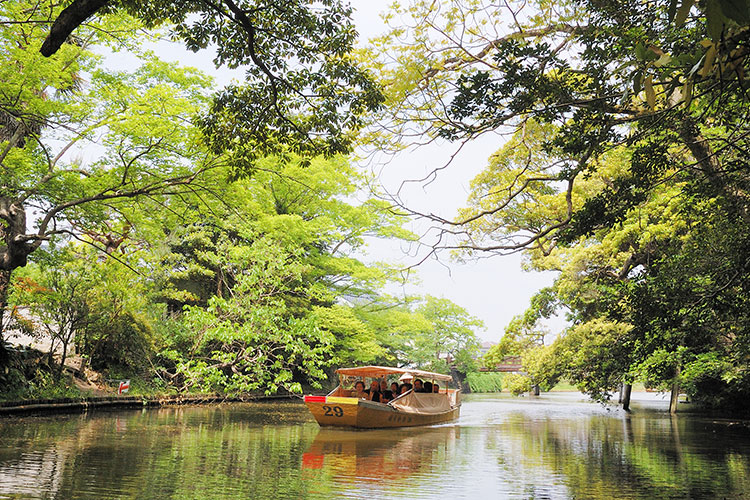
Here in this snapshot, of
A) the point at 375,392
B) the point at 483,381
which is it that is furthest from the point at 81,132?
the point at 483,381

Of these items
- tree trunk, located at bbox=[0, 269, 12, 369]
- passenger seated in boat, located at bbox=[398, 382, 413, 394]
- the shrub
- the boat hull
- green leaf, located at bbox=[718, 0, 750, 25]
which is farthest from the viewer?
the shrub

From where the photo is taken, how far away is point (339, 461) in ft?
33.6

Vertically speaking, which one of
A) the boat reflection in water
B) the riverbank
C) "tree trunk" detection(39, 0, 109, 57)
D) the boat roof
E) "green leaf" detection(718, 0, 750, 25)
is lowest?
the boat reflection in water

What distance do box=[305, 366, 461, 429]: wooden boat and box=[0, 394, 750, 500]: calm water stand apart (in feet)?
1.85

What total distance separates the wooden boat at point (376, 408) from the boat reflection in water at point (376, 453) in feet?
1.14

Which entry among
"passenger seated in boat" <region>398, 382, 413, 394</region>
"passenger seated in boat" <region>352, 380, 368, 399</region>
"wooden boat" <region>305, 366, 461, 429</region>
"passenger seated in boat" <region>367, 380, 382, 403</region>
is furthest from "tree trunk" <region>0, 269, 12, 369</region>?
"passenger seated in boat" <region>398, 382, 413, 394</region>

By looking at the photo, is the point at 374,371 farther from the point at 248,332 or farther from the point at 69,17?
the point at 69,17

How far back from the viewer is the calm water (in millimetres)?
7242

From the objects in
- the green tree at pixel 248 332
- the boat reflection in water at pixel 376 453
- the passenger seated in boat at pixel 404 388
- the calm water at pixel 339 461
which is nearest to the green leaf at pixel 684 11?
the calm water at pixel 339 461

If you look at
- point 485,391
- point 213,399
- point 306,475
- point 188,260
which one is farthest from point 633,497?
point 485,391

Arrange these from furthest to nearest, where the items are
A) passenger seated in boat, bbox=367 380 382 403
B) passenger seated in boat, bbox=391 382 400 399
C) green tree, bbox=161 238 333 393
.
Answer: passenger seated in boat, bbox=391 382 400 399, green tree, bbox=161 238 333 393, passenger seated in boat, bbox=367 380 382 403

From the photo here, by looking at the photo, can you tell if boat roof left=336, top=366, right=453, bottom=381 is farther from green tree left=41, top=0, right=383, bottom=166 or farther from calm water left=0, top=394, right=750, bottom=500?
green tree left=41, top=0, right=383, bottom=166

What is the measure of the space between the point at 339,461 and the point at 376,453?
163 cm

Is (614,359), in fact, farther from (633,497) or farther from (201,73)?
(201,73)
